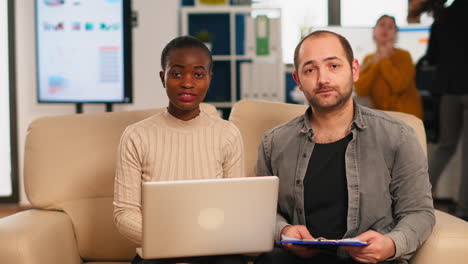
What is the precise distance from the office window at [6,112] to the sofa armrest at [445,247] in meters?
3.80

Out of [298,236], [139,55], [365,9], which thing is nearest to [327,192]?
[298,236]

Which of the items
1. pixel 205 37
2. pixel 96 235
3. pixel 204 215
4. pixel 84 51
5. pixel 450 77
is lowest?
pixel 96 235

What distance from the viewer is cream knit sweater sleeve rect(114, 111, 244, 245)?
5.18ft

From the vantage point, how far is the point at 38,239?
1604 mm

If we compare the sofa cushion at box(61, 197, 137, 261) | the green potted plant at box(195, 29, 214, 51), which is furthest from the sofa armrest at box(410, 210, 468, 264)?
the green potted plant at box(195, 29, 214, 51)

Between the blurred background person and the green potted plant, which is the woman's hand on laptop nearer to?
the blurred background person

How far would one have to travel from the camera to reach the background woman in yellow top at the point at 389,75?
3662 mm

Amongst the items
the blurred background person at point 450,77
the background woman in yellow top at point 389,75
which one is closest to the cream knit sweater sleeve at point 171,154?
the background woman in yellow top at point 389,75

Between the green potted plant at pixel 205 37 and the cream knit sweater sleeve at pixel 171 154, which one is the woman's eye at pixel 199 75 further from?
the green potted plant at pixel 205 37

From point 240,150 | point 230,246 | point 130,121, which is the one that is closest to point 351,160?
point 240,150

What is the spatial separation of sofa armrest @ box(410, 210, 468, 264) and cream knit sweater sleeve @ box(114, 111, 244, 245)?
569mm

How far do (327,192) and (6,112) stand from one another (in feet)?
12.4

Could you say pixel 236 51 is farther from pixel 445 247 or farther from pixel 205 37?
pixel 445 247

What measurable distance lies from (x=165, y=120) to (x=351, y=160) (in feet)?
1.89
